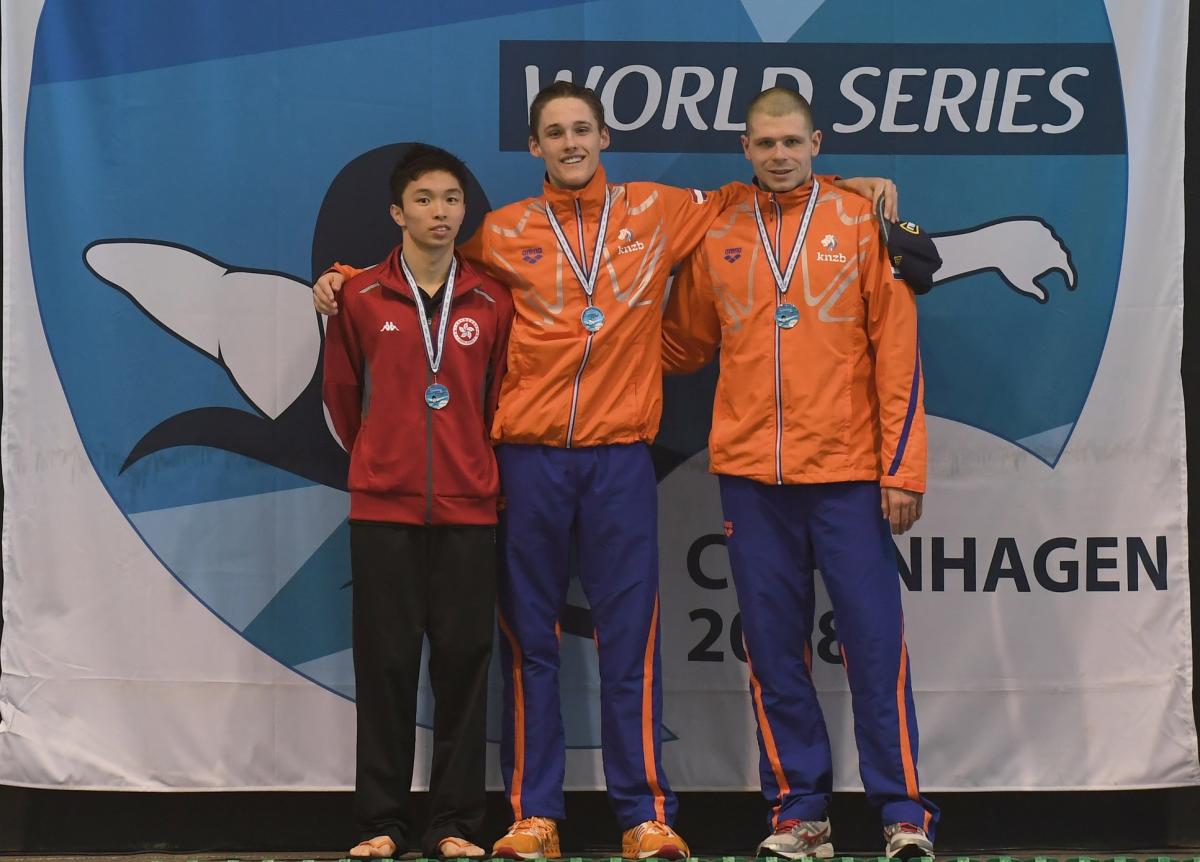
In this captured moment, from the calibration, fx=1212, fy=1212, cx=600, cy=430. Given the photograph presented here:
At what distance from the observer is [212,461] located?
328 centimetres

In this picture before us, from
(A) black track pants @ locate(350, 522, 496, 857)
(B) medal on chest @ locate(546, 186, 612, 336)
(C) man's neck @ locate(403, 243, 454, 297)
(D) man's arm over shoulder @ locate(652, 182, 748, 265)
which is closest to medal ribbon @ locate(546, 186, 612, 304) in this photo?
(B) medal on chest @ locate(546, 186, 612, 336)

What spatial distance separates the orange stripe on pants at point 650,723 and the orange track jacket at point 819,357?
16.9 inches

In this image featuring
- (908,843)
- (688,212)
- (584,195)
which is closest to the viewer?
(908,843)

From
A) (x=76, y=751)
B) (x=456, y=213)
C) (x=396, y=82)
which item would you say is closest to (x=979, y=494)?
(x=456, y=213)

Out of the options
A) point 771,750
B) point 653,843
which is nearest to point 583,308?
point 771,750

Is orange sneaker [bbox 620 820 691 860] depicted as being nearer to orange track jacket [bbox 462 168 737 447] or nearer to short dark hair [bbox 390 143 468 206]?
orange track jacket [bbox 462 168 737 447]

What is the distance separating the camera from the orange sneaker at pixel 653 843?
2.73 meters

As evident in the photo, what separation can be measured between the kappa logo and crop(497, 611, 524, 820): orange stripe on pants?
0.68 m

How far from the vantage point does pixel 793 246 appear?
284 cm

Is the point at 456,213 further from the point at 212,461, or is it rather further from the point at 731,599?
the point at 731,599

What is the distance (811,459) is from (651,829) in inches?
36.4

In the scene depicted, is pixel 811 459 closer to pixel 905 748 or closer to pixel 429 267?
pixel 905 748

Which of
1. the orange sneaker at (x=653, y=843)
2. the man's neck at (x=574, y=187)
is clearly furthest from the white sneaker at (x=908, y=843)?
the man's neck at (x=574, y=187)

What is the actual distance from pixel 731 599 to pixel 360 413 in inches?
43.8
